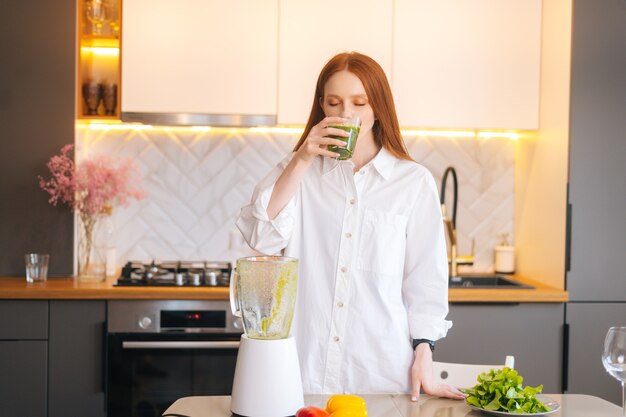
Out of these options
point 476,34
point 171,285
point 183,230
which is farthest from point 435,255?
point 183,230

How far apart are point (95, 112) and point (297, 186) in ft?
6.01

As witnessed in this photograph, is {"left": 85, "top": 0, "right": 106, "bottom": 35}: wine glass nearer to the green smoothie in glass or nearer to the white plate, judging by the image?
the green smoothie in glass

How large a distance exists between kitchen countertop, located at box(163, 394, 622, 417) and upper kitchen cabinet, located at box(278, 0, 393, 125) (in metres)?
1.84

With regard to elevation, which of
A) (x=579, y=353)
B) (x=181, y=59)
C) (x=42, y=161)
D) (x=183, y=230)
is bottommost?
(x=579, y=353)

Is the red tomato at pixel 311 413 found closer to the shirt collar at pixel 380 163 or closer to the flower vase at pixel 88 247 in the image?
the shirt collar at pixel 380 163

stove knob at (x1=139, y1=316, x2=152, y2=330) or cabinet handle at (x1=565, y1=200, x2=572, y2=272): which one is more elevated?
cabinet handle at (x1=565, y1=200, x2=572, y2=272)

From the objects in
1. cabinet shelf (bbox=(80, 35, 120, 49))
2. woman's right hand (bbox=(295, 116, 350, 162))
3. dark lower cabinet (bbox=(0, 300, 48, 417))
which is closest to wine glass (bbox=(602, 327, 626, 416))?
woman's right hand (bbox=(295, 116, 350, 162))

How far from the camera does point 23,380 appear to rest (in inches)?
123

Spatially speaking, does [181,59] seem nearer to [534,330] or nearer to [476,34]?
[476,34]

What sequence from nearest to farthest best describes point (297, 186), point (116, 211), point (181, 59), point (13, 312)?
point (297, 186) → point (13, 312) → point (181, 59) → point (116, 211)

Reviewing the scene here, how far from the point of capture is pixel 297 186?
6.55 feet

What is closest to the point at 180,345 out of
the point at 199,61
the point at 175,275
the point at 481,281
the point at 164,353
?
the point at 164,353

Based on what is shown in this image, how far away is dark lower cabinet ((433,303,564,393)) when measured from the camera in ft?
10.6

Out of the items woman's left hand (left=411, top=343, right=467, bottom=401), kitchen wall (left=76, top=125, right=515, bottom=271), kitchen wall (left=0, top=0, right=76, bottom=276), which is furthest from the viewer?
kitchen wall (left=76, top=125, right=515, bottom=271)
